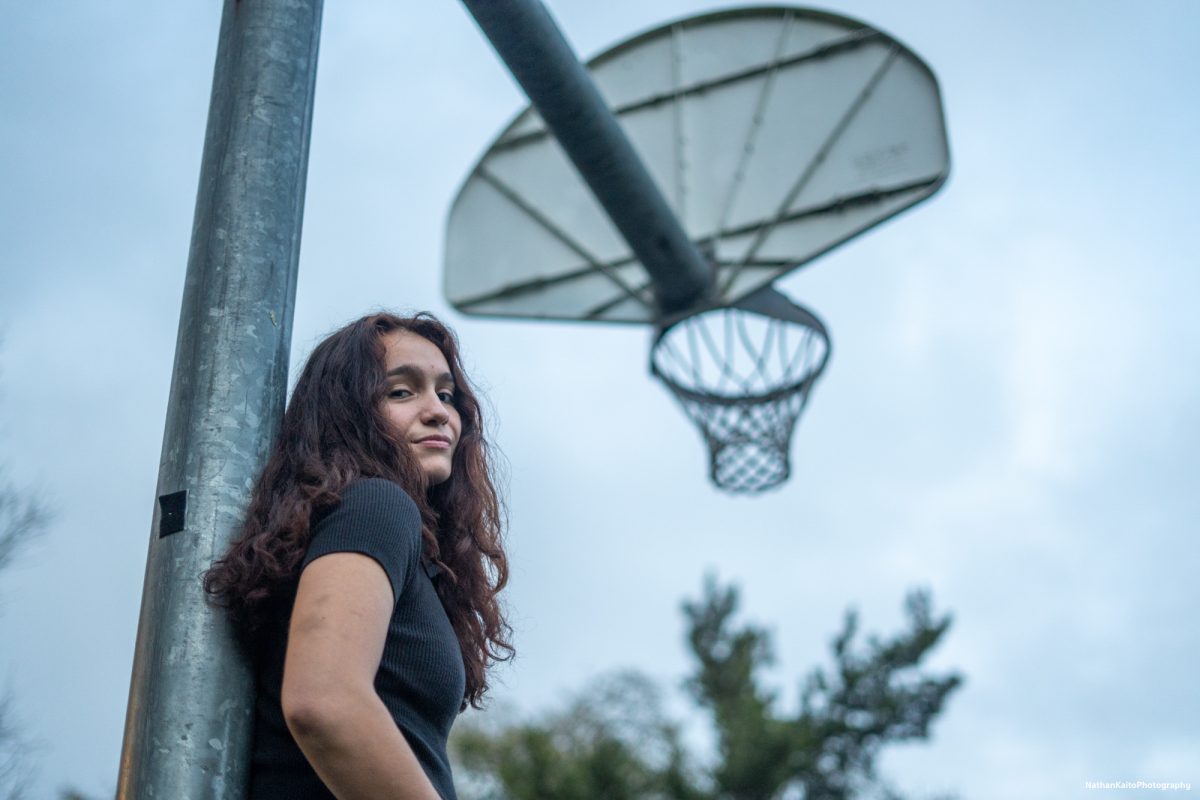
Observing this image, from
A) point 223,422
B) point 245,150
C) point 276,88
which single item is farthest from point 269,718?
point 276,88

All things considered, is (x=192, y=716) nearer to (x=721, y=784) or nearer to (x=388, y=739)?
(x=388, y=739)

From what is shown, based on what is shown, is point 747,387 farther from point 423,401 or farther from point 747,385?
point 423,401

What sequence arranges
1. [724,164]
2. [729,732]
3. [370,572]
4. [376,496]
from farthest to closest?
[729,732] → [724,164] → [376,496] → [370,572]

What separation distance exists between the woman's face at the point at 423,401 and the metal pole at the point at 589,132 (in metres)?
1.04

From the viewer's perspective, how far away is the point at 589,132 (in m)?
3.48

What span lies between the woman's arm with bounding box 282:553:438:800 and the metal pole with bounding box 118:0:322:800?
0.55ft

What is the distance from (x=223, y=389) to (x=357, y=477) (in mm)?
241

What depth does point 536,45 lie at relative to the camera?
9.90 feet

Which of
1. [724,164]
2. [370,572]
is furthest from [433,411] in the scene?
[724,164]

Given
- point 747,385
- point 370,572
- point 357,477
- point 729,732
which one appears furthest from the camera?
point 729,732

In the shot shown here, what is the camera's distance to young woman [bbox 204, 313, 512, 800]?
4.85 feet

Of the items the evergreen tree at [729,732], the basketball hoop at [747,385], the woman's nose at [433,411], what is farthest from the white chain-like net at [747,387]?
the evergreen tree at [729,732]

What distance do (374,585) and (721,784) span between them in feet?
60.1

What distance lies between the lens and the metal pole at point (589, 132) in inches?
116
